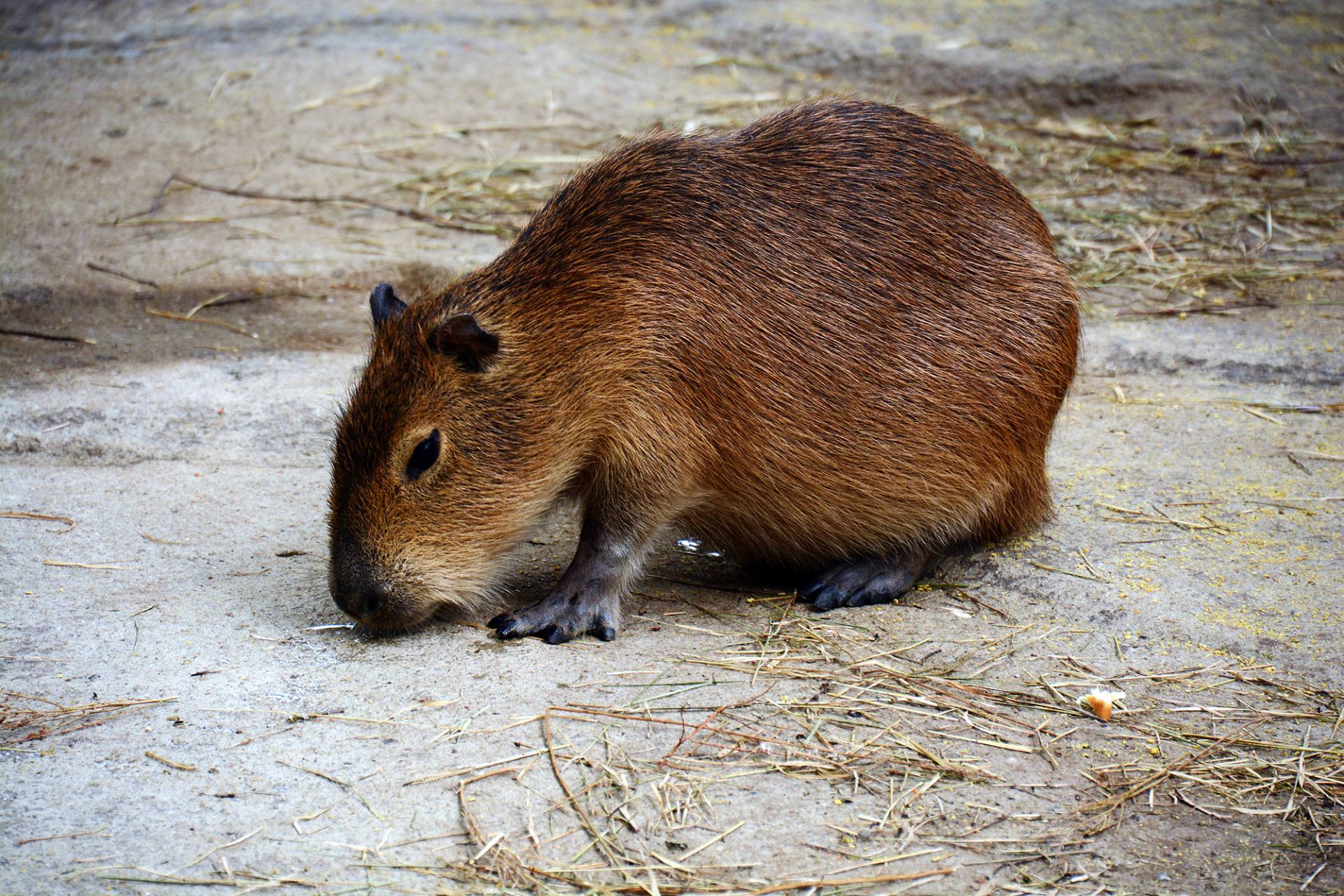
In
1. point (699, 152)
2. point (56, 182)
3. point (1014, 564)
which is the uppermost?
point (699, 152)

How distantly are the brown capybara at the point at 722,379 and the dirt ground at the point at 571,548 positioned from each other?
0.23 metres

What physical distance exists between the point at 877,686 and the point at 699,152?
1.68 meters

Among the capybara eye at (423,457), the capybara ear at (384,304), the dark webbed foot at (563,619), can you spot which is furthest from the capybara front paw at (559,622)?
the capybara ear at (384,304)

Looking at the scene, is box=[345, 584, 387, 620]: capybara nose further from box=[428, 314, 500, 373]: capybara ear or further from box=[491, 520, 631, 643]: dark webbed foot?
box=[428, 314, 500, 373]: capybara ear

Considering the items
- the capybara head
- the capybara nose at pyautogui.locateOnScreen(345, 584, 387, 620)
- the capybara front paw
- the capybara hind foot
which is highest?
Answer: the capybara head

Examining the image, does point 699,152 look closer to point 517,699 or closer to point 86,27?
point 517,699

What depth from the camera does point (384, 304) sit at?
3727 mm

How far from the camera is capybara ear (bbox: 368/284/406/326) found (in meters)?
3.68

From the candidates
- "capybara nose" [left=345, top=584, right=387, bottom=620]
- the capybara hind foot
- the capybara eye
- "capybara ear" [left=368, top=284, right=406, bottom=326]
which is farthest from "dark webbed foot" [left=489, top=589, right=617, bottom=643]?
"capybara ear" [left=368, top=284, right=406, bottom=326]

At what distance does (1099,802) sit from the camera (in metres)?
2.73

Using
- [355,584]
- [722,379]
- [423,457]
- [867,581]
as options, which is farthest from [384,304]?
[867,581]

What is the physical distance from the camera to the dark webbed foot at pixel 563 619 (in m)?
3.52

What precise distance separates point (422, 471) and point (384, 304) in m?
0.60

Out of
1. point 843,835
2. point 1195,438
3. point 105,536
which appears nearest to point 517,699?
point 843,835
